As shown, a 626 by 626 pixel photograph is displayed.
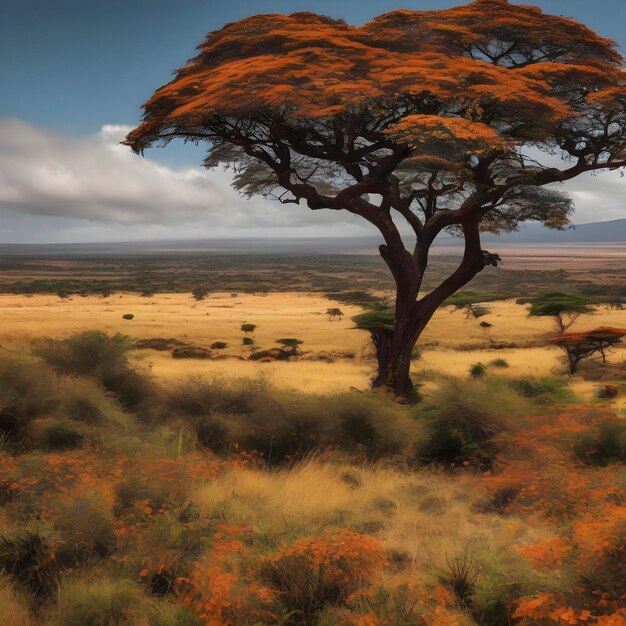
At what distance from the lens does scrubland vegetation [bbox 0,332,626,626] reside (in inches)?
202

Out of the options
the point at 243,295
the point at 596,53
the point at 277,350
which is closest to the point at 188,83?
the point at 596,53

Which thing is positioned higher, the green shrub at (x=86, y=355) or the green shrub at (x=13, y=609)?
the green shrub at (x=86, y=355)

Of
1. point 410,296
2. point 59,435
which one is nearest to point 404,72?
point 410,296

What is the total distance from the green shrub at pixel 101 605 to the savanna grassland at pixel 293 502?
17 mm

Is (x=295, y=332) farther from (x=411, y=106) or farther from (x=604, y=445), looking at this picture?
(x=604, y=445)

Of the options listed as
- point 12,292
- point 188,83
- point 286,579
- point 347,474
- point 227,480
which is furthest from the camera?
point 12,292

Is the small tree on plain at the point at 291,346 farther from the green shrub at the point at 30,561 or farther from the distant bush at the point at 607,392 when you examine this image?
the green shrub at the point at 30,561

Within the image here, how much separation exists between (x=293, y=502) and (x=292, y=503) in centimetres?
5

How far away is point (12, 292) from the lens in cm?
7194

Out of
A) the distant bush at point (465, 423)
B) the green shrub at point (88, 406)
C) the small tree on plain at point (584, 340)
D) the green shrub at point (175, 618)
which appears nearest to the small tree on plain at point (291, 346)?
the small tree on plain at point (584, 340)

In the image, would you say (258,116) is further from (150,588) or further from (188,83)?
(150,588)

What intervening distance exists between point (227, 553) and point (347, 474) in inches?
144

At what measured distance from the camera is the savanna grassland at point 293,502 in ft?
16.8

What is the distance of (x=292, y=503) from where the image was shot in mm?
7883
